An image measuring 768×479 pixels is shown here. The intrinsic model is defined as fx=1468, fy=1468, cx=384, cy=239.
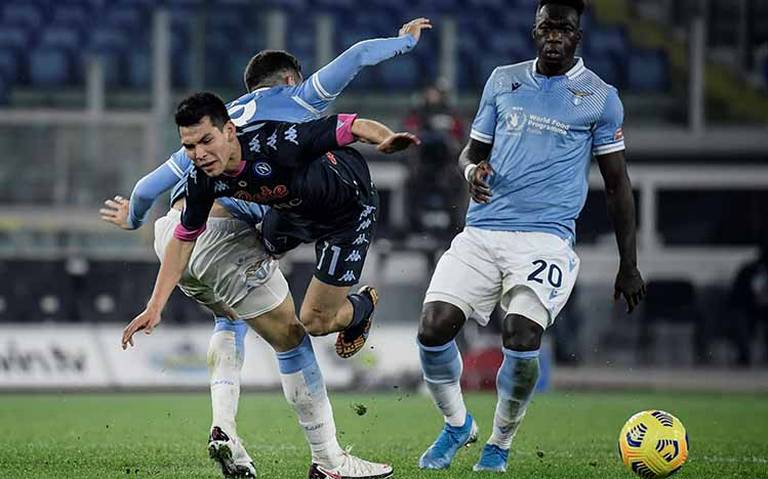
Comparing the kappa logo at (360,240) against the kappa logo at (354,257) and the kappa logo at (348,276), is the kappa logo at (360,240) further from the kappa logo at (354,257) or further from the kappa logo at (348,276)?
the kappa logo at (348,276)

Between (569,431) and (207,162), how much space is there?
5.05 meters

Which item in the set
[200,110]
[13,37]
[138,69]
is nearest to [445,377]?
[200,110]

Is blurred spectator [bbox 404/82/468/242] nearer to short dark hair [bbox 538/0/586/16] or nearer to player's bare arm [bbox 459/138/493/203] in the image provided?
player's bare arm [bbox 459/138/493/203]

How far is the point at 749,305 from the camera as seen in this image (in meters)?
18.0

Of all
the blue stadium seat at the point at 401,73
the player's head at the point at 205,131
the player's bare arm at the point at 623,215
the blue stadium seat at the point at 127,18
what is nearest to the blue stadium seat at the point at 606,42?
the blue stadium seat at the point at 401,73

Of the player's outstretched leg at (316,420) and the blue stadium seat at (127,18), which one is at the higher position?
the player's outstretched leg at (316,420)

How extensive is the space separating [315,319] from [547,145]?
1544mm

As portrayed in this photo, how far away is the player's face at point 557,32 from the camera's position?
776cm

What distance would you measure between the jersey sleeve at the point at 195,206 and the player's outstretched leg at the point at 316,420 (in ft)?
2.67

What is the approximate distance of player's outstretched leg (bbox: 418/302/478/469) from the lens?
25.5 feet

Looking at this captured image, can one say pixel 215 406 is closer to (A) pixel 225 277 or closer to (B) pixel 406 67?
(A) pixel 225 277

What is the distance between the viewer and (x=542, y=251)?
7750 mm

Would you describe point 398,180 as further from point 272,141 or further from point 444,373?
point 272,141

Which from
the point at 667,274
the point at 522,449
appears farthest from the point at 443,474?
the point at 667,274
